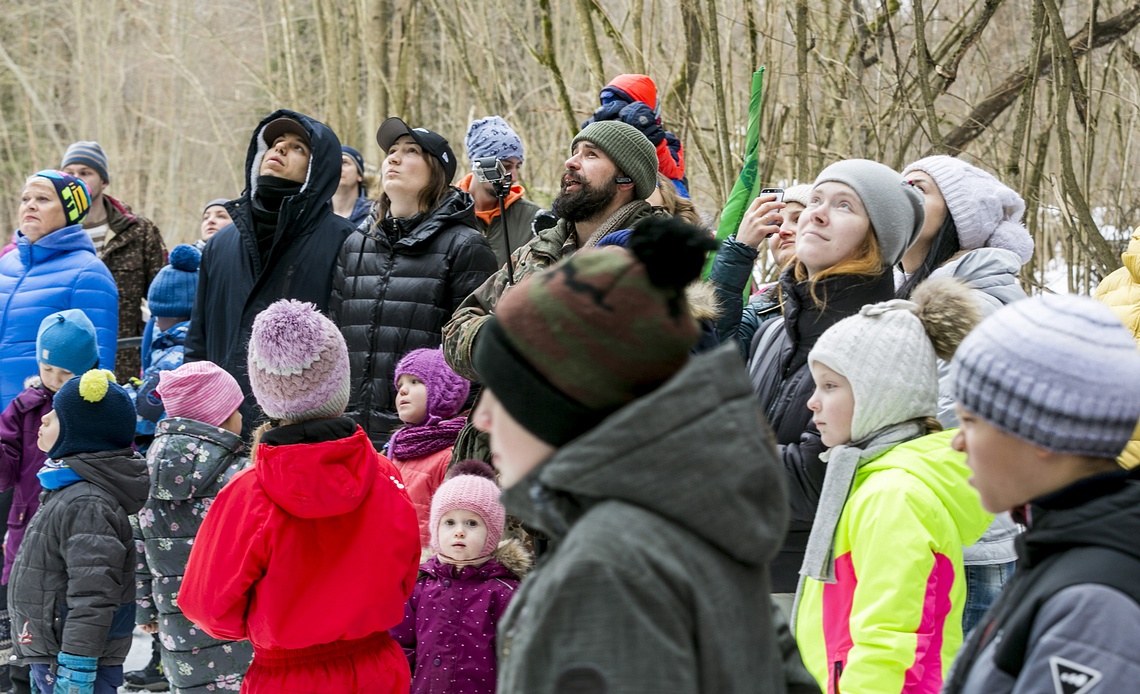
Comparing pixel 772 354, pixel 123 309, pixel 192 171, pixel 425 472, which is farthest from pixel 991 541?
pixel 192 171

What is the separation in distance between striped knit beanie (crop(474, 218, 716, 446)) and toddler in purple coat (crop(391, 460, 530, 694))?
1911 millimetres

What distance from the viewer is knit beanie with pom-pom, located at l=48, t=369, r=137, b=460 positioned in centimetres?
425

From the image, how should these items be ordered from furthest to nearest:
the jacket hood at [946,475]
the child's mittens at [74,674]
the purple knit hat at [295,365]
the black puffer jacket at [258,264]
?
the black puffer jacket at [258,264]
the child's mittens at [74,674]
the purple knit hat at [295,365]
the jacket hood at [946,475]

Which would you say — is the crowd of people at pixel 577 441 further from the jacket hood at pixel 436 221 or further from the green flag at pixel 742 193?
the green flag at pixel 742 193

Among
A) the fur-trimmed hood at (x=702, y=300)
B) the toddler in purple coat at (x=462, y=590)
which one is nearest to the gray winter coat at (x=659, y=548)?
the fur-trimmed hood at (x=702, y=300)

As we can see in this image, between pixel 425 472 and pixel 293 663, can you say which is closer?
pixel 293 663

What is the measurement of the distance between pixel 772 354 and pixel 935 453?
2.45 feet

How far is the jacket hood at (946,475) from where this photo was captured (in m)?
2.59

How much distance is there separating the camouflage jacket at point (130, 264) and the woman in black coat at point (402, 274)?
273cm

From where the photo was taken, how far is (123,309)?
6.84 m

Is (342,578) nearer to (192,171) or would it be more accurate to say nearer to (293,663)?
(293,663)

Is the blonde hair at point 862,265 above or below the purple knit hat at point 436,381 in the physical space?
above

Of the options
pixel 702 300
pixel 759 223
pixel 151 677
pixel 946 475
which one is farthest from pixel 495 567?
pixel 151 677

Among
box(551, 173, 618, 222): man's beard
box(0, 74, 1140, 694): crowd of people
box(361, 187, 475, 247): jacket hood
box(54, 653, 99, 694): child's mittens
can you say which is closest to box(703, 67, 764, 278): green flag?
box(0, 74, 1140, 694): crowd of people
